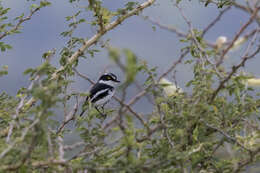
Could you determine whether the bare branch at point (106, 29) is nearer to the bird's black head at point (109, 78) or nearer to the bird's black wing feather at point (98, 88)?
the bird's black wing feather at point (98, 88)

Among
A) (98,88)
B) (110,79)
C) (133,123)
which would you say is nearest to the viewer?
(133,123)

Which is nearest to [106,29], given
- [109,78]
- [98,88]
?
[98,88]

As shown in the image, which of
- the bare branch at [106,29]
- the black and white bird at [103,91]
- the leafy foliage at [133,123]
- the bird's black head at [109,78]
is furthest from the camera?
the bird's black head at [109,78]

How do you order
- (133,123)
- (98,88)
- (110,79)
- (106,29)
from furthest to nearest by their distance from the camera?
1. (110,79)
2. (98,88)
3. (106,29)
4. (133,123)

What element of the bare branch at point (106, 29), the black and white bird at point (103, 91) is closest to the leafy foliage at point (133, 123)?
the bare branch at point (106, 29)

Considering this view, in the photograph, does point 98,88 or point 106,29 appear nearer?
point 106,29

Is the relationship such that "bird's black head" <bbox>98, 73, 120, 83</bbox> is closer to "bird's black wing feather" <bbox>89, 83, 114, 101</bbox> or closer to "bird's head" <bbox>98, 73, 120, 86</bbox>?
"bird's head" <bbox>98, 73, 120, 86</bbox>

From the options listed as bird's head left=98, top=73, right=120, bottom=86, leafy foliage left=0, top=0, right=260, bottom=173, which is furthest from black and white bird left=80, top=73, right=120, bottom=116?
leafy foliage left=0, top=0, right=260, bottom=173

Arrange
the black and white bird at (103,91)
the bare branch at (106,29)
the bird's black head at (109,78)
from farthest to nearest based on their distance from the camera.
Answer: the bird's black head at (109,78) < the black and white bird at (103,91) < the bare branch at (106,29)

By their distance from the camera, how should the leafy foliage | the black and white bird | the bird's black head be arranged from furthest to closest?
1. the bird's black head
2. the black and white bird
3. the leafy foliage

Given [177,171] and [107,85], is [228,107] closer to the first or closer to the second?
[177,171]

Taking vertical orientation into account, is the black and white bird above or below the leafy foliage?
above

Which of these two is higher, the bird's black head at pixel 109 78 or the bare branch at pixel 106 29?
the bird's black head at pixel 109 78

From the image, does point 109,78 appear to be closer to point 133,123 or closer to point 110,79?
point 110,79
